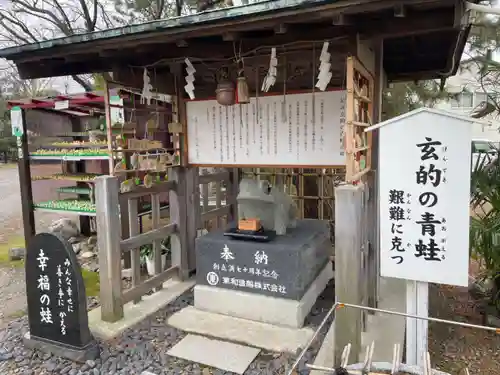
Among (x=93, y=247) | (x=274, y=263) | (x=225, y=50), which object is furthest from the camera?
(x=93, y=247)

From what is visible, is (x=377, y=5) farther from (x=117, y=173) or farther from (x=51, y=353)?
(x=51, y=353)

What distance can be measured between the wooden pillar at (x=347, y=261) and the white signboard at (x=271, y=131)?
138 centimetres

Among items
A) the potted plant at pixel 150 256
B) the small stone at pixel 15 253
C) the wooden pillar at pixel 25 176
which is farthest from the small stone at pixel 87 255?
the potted plant at pixel 150 256

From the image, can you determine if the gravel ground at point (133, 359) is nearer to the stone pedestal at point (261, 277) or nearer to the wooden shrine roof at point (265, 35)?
the stone pedestal at point (261, 277)

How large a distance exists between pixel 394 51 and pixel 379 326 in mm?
3542

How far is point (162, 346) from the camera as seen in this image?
13.8ft

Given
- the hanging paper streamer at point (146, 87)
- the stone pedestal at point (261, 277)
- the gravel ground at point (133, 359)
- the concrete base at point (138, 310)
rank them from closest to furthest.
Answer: the gravel ground at point (133, 359) → the concrete base at point (138, 310) → the stone pedestal at point (261, 277) → the hanging paper streamer at point (146, 87)

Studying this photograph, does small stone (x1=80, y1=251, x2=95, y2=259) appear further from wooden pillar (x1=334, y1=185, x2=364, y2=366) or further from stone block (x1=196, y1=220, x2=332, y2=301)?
wooden pillar (x1=334, y1=185, x2=364, y2=366)

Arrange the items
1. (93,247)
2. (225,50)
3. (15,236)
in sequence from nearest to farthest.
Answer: (225,50), (93,247), (15,236)

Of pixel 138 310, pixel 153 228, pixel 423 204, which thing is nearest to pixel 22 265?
pixel 153 228

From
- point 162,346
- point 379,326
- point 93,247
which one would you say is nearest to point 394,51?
point 379,326

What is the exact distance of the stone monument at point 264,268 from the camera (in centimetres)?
457

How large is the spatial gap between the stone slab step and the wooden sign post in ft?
5.34

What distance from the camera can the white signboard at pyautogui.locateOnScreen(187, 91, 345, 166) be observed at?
15.3 ft
